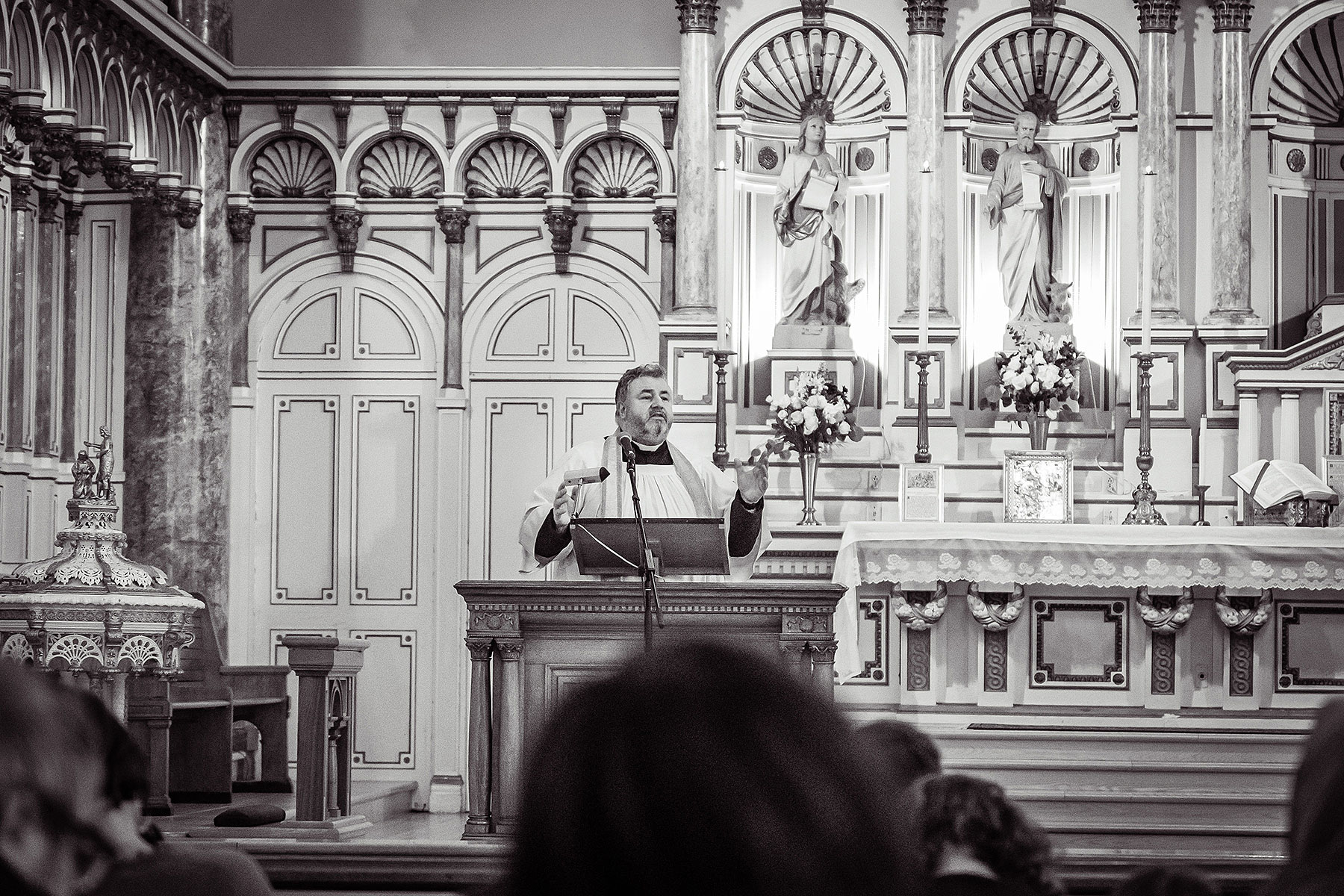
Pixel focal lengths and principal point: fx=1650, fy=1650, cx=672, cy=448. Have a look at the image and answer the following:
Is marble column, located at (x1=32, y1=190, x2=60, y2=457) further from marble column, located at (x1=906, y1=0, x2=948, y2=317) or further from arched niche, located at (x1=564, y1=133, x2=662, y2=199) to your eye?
marble column, located at (x1=906, y1=0, x2=948, y2=317)

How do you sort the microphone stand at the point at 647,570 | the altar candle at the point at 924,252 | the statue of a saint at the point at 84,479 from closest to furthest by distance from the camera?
A: the microphone stand at the point at 647,570 → the statue of a saint at the point at 84,479 → the altar candle at the point at 924,252

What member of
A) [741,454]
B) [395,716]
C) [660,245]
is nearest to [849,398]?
[741,454]

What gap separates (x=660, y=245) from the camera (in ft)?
33.2

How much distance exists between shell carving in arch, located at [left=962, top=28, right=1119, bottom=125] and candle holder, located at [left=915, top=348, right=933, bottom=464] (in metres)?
1.75

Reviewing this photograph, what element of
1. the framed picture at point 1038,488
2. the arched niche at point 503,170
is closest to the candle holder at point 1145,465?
the framed picture at point 1038,488

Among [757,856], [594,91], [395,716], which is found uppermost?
[594,91]

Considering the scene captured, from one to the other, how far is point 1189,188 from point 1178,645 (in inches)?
120

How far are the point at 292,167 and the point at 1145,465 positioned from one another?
538 centimetres

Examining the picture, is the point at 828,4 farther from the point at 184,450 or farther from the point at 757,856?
the point at 757,856

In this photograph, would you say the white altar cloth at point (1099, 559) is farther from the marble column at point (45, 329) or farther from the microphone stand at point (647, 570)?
the marble column at point (45, 329)

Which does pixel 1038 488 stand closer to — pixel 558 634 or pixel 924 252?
pixel 924 252

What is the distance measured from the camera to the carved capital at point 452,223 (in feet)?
33.0

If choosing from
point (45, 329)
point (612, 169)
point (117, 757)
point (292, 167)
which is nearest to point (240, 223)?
point (292, 167)

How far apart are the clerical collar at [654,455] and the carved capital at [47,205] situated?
4251mm
